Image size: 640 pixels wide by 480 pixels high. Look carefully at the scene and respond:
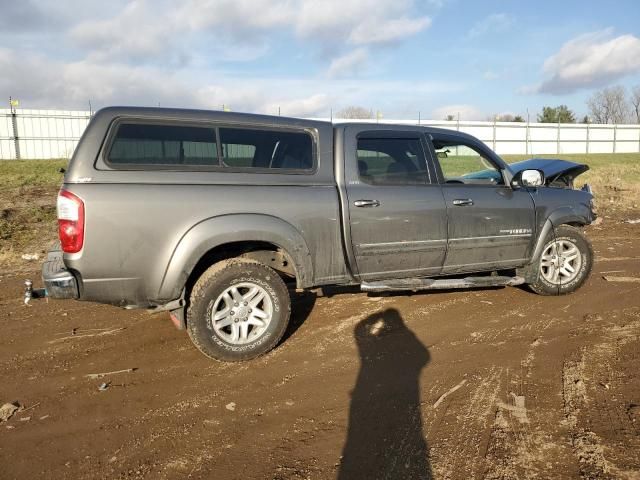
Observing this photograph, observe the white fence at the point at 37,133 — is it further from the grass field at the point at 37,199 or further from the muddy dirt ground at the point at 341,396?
the muddy dirt ground at the point at 341,396

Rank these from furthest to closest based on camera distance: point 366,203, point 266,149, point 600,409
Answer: point 366,203 < point 266,149 < point 600,409

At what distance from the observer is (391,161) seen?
15.0 feet

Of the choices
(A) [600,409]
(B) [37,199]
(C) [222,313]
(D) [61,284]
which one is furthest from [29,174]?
(A) [600,409]

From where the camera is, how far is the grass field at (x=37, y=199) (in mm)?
7852

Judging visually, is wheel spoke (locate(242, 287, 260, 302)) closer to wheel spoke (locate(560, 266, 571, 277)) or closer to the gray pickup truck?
the gray pickup truck

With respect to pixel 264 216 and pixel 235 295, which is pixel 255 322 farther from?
pixel 264 216

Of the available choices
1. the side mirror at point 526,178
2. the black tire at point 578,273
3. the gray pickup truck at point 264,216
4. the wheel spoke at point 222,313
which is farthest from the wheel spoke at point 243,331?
the black tire at point 578,273

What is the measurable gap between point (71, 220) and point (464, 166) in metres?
4.10

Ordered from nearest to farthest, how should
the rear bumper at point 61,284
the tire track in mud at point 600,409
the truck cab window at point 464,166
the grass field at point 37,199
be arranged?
the tire track in mud at point 600,409 < the rear bumper at point 61,284 < the truck cab window at point 464,166 < the grass field at point 37,199

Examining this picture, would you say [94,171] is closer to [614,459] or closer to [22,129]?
[614,459]

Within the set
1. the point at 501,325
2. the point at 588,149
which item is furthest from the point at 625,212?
the point at 588,149

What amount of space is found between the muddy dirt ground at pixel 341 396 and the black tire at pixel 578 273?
32cm

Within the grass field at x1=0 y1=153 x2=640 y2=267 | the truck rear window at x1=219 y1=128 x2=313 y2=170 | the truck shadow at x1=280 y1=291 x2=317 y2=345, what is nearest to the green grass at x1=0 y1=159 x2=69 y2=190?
the grass field at x1=0 y1=153 x2=640 y2=267

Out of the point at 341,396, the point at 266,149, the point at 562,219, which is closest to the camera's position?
the point at 341,396
